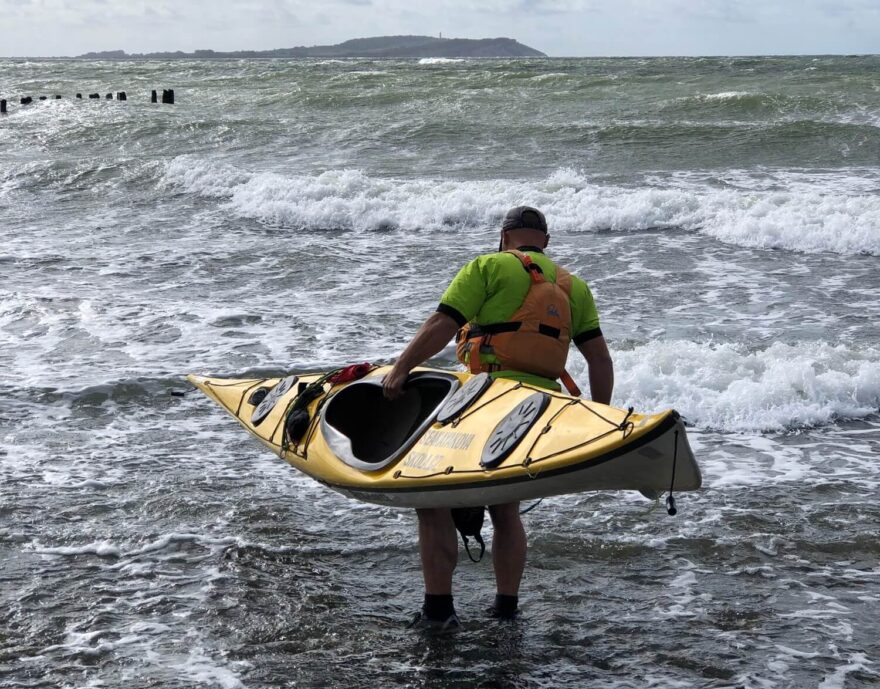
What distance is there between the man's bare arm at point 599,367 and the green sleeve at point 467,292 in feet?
1.80

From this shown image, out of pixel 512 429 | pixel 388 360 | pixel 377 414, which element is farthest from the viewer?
pixel 388 360

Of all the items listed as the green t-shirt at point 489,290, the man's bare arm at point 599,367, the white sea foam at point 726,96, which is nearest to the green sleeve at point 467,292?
the green t-shirt at point 489,290

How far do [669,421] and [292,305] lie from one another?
7.05 meters

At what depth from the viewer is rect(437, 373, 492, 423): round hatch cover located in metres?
4.36

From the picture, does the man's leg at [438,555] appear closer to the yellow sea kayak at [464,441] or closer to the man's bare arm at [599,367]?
the yellow sea kayak at [464,441]

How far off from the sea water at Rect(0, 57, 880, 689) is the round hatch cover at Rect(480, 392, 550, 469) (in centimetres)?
76

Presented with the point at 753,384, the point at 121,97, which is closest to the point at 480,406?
the point at 753,384

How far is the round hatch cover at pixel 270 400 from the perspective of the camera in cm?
548

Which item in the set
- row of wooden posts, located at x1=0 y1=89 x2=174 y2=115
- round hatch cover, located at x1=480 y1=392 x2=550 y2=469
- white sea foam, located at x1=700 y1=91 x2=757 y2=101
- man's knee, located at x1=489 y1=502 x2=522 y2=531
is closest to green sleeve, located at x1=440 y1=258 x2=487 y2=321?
round hatch cover, located at x1=480 y1=392 x2=550 y2=469

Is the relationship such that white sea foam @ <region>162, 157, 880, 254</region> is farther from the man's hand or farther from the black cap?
the man's hand

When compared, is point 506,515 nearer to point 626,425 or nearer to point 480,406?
point 480,406

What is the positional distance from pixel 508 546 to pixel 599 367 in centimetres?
83

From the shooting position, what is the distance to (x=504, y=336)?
432 centimetres

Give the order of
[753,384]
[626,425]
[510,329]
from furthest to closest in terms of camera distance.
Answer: [753,384]
[510,329]
[626,425]
